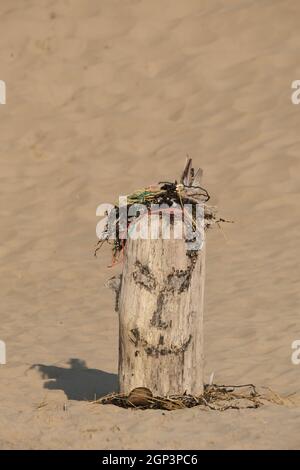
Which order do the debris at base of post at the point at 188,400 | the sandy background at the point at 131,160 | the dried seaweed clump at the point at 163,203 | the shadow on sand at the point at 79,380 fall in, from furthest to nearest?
the sandy background at the point at 131,160
the shadow on sand at the point at 79,380
the dried seaweed clump at the point at 163,203
the debris at base of post at the point at 188,400

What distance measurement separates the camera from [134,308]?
6.20 meters

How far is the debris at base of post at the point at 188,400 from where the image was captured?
6133 millimetres

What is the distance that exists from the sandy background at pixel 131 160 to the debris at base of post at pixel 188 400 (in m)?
0.41

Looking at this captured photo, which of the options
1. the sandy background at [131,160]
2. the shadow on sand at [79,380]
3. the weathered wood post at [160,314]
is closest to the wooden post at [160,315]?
the weathered wood post at [160,314]

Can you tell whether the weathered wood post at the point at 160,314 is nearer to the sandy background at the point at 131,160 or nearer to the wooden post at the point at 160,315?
the wooden post at the point at 160,315

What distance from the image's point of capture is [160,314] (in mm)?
6160

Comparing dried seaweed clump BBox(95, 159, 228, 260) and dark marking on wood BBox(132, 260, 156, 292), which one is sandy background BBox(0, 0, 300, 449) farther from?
dried seaweed clump BBox(95, 159, 228, 260)

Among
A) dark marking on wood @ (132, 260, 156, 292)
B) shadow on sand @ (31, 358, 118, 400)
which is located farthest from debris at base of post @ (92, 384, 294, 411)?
shadow on sand @ (31, 358, 118, 400)

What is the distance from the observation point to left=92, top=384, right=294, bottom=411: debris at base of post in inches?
241

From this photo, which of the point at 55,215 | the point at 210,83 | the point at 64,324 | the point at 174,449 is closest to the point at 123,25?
the point at 210,83

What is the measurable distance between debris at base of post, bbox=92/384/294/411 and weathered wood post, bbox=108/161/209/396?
0.05 meters

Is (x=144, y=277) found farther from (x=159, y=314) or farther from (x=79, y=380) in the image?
(x=79, y=380)

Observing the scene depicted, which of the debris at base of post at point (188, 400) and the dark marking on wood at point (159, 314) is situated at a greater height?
the dark marking on wood at point (159, 314)
